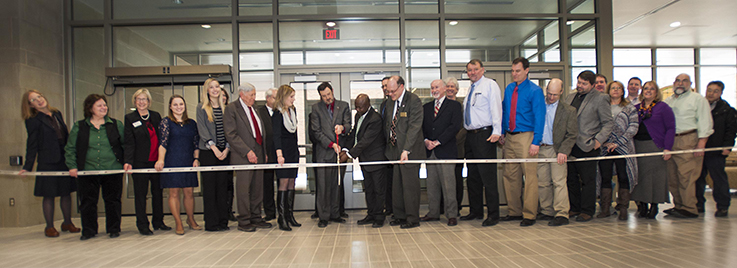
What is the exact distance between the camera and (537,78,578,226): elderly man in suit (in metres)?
4.31

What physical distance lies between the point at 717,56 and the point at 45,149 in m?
15.6

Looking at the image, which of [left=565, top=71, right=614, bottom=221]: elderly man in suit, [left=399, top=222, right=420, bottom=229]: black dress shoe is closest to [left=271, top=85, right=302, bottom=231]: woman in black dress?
[left=399, top=222, right=420, bottom=229]: black dress shoe

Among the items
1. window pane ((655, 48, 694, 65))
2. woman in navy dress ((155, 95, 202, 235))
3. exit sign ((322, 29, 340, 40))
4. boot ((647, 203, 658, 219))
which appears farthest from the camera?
window pane ((655, 48, 694, 65))

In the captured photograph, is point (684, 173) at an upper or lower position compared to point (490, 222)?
upper

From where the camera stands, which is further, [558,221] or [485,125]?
[485,125]

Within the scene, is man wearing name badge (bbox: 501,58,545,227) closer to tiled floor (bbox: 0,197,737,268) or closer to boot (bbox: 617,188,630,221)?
tiled floor (bbox: 0,197,737,268)

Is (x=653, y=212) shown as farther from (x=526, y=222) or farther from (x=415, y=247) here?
(x=415, y=247)

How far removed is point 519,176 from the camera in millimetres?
4523

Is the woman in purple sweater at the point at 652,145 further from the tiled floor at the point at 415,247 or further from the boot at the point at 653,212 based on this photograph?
the tiled floor at the point at 415,247

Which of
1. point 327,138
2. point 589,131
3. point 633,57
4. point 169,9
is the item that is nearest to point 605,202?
point 589,131

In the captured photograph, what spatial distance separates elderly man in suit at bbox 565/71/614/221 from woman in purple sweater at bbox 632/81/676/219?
0.62 m

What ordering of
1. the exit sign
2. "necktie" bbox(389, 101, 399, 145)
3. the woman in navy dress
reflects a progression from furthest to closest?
1. the exit sign
2. "necktie" bbox(389, 101, 399, 145)
3. the woman in navy dress

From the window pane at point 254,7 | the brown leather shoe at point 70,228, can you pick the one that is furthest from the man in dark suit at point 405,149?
the brown leather shoe at point 70,228

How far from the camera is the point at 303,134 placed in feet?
20.6
